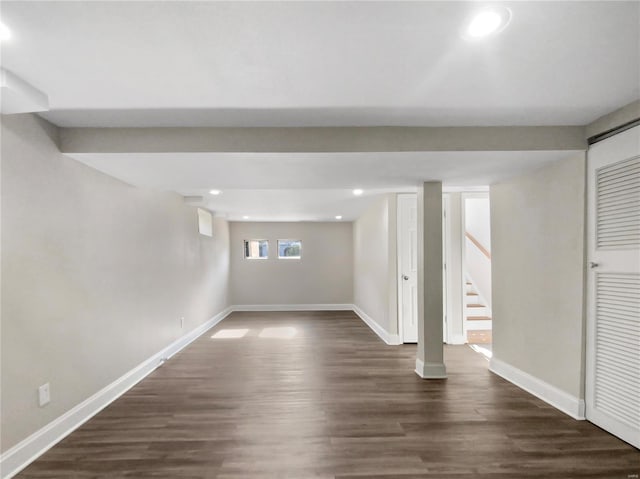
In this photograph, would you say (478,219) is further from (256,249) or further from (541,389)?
(256,249)

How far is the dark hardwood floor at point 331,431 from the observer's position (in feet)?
6.40

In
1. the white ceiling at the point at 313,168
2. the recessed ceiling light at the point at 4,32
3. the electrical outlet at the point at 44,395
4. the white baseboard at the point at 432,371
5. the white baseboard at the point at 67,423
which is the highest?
the recessed ceiling light at the point at 4,32

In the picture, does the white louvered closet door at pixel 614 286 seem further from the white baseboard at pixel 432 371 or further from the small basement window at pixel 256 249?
the small basement window at pixel 256 249

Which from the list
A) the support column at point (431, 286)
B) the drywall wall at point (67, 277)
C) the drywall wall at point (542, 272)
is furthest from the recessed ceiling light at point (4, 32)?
the drywall wall at point (542, 272)

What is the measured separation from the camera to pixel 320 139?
2.43 meters

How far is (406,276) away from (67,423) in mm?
3963

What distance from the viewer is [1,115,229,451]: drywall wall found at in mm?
1955

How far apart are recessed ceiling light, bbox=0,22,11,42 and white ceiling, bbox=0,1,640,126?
0.07 feet

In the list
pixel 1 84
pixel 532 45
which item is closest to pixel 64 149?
pixel 1 84

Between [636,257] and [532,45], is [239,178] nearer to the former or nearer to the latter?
[532,45]

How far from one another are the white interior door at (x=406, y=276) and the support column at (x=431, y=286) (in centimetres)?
131

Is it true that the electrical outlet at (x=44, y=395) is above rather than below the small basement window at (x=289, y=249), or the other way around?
below

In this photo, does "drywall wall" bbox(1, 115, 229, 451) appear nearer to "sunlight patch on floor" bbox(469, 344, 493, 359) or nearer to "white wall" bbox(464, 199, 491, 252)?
"sunlight patch on floor" bbox(469, 344, 493, 359)

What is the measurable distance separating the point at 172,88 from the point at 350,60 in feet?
3.31
